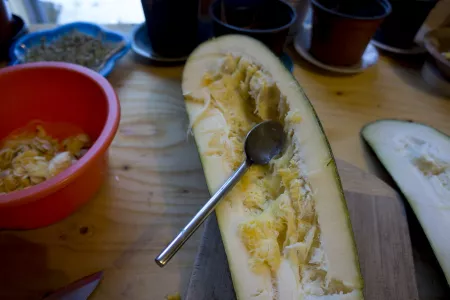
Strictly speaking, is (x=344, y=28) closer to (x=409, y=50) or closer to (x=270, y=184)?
(x=409, y=50)

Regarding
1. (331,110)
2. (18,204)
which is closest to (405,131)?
(331,110)

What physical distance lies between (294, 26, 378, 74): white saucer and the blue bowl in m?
0.47

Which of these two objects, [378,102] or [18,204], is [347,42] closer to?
[378,102]

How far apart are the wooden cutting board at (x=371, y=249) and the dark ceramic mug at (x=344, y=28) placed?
370mm

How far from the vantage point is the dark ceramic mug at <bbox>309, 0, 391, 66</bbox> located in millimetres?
720

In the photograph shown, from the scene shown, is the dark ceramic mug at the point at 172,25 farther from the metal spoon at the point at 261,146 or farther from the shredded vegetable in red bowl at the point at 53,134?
the metal spoon at the point at 261,146

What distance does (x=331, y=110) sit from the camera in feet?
2.43

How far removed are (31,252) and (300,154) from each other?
0.42 meters

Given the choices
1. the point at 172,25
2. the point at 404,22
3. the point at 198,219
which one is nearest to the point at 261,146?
the point at 198,219

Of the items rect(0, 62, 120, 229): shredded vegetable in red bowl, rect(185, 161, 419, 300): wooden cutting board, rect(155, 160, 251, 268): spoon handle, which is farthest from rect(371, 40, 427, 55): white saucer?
rect(0, 62, 120, 229): shredded vegetable in red bowl

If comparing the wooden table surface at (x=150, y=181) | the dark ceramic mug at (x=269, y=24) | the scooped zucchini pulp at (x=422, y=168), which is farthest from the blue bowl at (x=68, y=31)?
the scooped zucchini pulp at (x=422, y=168)

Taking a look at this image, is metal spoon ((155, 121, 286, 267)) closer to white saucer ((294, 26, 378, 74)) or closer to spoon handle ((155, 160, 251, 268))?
spoon handle ((155, 160, 251, 268))

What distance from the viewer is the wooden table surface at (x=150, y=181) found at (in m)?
0.45

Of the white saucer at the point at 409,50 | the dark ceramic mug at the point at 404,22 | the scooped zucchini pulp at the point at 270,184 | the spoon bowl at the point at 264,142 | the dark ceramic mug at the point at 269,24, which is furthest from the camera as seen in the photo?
the white saucer at the point at 409,50
